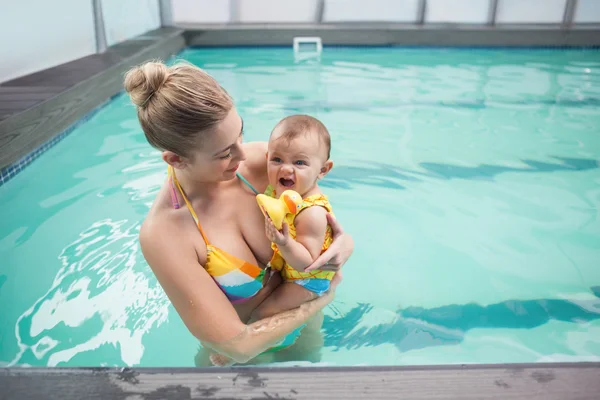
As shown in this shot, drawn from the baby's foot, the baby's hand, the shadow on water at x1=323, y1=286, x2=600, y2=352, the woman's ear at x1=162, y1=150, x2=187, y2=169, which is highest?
the woman's ear at x1=162, y1=150, x2=187, y2=169

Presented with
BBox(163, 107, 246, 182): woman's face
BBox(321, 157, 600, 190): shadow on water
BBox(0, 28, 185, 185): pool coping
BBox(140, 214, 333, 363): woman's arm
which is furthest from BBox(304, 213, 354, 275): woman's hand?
BBox(0, 28, 185, 185): pool coping

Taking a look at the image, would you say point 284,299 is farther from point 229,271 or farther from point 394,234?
point 394,234

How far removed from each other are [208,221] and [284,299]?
45 cm

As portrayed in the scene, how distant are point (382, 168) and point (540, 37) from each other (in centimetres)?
724

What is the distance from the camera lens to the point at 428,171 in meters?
4.59

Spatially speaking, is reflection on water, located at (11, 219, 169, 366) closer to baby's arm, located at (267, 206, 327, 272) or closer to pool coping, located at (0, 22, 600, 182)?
baby's arm, located at (267, 206, 327, 272)

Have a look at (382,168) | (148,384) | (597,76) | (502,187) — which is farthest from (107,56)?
(597,76)

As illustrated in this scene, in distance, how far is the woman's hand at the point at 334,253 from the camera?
1876mm

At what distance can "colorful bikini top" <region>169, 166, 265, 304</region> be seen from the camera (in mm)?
1794

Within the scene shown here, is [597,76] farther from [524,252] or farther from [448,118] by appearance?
[524,252]

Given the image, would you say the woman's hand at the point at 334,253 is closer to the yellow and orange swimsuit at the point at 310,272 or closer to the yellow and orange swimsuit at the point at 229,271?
the yellow and orange swimsuit at the point at 310,272

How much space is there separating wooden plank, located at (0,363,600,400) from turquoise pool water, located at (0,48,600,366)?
1288mm

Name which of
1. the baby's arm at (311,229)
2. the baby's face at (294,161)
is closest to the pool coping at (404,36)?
the baby's face at (294,161)

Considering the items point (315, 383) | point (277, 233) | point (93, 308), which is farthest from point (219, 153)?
point (93, 308)
